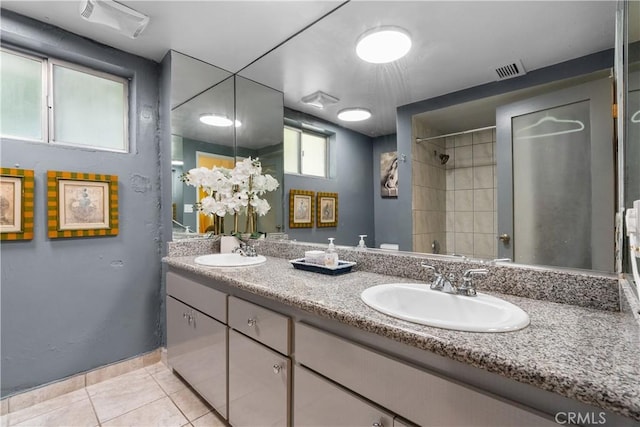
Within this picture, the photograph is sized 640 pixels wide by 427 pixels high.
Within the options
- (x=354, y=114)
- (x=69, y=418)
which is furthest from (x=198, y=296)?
(x=354, y=114)

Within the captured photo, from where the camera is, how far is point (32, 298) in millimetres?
1733

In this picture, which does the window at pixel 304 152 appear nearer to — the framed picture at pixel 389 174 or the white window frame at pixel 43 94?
the framed picture at pixel 389 174

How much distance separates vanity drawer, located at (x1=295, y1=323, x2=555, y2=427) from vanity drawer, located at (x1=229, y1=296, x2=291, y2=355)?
108 millimetres

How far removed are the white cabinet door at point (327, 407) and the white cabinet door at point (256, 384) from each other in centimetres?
7

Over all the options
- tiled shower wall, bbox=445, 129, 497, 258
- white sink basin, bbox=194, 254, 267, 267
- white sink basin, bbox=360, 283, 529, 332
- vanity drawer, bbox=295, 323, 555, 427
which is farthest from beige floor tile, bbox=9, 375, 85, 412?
tiled shower wall, bbox=445, 129, 497, 258

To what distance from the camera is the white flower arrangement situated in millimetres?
2080

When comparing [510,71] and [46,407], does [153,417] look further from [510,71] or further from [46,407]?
[510,71]

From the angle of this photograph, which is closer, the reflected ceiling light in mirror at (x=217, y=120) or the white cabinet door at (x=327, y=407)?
the white cabinet door at (x=327, y=407)

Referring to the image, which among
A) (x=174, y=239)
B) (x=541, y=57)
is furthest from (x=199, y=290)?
(x=541, y=57)

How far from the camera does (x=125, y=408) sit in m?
1.70

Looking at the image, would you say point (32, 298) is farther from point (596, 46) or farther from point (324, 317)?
point (596, 46)

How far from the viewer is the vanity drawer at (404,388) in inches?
24.3

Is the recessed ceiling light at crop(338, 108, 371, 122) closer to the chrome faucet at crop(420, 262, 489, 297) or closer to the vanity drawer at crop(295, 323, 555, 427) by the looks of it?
the chrome faucet at crop(420, 262, 489, 297)

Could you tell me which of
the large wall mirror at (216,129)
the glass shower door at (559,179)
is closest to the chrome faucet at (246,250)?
the large wall mirror at (216,129)
